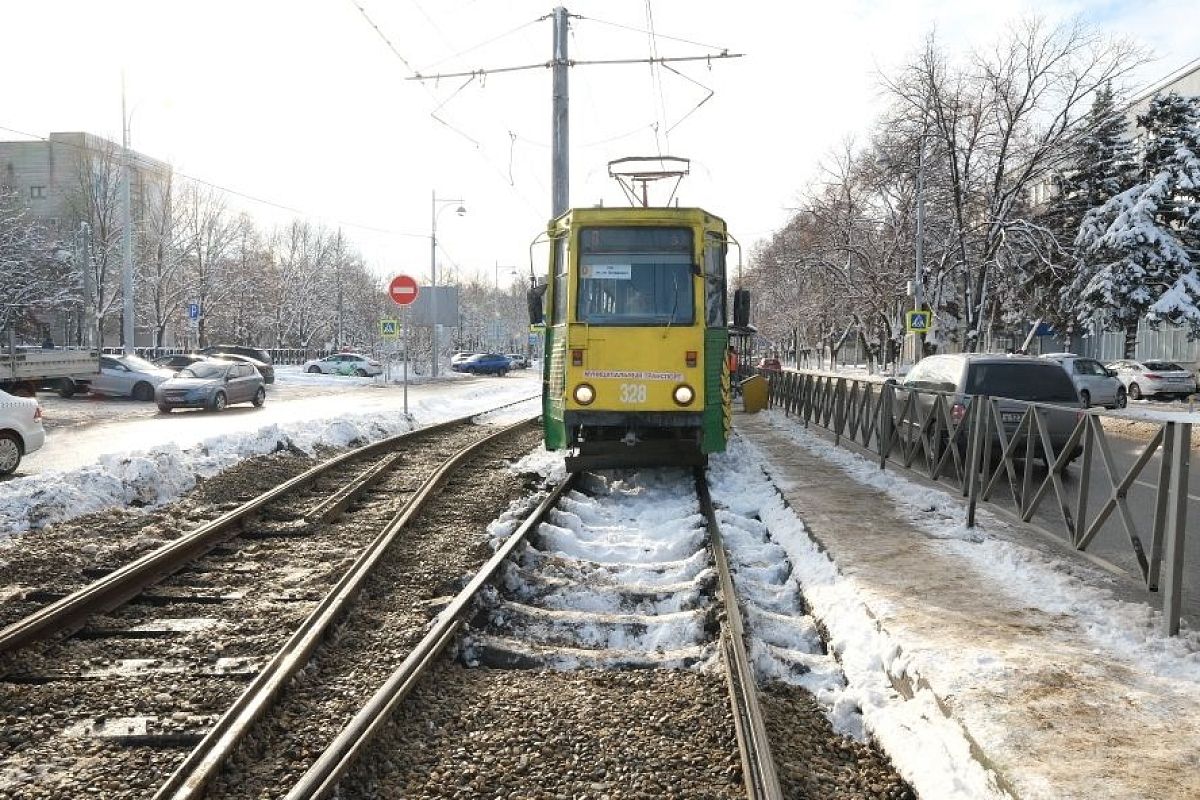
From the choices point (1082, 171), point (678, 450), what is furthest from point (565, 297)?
point (1082, 171)

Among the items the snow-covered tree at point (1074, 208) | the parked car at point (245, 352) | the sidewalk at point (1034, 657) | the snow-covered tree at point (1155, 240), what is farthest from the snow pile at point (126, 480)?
the snow-covered tree at point (1155, 240)

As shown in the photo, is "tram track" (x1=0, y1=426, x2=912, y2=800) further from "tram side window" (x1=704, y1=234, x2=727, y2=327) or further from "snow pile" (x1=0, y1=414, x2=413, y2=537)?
"tram side window" (x1=704, y1=234, x2=727, y2=327)

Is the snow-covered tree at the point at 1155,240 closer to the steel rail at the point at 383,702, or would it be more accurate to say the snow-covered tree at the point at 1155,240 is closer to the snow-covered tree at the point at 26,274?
the steel rail at the point at 383,702

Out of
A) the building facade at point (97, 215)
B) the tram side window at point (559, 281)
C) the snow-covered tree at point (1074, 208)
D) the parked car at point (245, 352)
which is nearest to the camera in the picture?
the tram side window at point (559, 281)

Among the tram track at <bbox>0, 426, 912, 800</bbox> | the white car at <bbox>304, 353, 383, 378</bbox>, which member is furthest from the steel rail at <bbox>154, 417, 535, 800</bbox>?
the white car at <bbox>304, 353, 383, 378</bbox>

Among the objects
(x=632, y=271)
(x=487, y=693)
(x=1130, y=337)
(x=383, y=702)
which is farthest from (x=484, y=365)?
(x=383, y=702)

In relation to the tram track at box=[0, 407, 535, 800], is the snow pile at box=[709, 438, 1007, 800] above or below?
above

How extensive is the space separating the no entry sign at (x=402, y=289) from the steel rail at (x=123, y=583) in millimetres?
9624

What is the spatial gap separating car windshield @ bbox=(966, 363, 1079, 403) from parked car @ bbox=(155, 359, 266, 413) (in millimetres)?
19234

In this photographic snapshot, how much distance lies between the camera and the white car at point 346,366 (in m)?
51.2

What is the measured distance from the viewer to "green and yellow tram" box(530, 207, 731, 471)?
9.84 m

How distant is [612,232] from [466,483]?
3.51 meters

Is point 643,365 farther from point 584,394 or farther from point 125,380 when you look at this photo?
point 125,380

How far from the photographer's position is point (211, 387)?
23469mm
